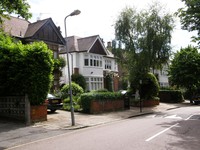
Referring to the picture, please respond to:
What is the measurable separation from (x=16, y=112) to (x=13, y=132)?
3.47 m

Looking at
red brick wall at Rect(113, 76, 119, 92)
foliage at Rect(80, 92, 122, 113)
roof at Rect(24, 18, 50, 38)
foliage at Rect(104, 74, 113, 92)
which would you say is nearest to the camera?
foliage at Rect(80, 92, 122, 113)

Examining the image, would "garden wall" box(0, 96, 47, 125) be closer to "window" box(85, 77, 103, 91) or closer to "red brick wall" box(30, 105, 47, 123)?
"red brick wall" box(30, 105, 47, 123)

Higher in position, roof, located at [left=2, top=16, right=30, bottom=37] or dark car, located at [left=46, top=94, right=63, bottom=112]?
roof, located at [left=2, top=16, right=30, bottom=37]

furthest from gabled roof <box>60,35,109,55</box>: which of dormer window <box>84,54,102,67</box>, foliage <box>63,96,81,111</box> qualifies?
foliage <box>63,96,81,111</box>

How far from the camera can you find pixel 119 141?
973cm

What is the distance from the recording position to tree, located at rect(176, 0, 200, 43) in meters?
15.7

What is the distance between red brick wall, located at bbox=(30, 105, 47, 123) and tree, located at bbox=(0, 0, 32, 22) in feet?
16.7

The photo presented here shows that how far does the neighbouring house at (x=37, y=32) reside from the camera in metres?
28.4

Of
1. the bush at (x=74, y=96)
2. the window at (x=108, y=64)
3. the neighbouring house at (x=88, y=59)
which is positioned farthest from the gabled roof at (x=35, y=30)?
the window at (x=108, y=64)

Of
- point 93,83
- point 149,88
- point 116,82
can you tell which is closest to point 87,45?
point 93,83

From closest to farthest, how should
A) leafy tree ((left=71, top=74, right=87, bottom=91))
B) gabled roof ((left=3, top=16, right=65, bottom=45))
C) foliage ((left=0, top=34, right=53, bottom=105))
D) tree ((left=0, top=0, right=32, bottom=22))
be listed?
tree ((left=0, top=0, right=32, bottom=22)) → foliage ((left=0, top=34, right=53, bottom=105)) → gabled roof ((left=3, top=16, right=65, bottom=45)) → leafy tree ((left=71, top=74, right=87, bottom=91))

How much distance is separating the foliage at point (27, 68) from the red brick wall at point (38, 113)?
0.99ft

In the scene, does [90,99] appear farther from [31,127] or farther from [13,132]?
[13,132]

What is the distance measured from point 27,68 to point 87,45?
76.2 ft
